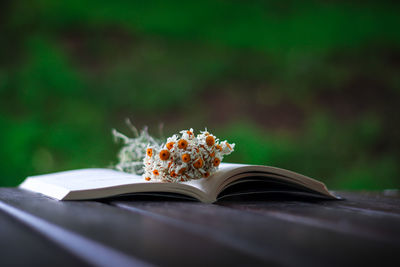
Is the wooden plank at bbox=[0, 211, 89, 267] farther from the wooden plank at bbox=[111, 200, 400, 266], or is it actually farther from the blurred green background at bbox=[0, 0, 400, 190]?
the blurred green background at bbox=[0, 0, 400, 190]

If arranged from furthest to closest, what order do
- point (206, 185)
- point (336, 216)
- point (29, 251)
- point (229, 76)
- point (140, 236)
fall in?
1. point (229, 76)
2. point (206, 185)
3. point (336, 216)
4. point (140, 236)
5. point (29, 251)

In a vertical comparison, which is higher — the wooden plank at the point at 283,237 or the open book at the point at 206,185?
the open book at the point at 206,185

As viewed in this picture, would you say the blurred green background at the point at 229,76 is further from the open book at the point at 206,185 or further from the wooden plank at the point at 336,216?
the wooden plank at the point at 336,216

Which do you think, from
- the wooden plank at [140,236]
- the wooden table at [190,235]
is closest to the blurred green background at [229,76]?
the wooden table at [190,235]

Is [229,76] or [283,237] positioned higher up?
[229,76]

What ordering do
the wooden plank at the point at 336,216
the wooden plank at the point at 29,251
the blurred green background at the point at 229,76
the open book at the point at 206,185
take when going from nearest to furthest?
1. the wooden plank at the point at 29,251
2. the wooden plank at the point at 336,216
3. the open book at the point at 206,185
4. the blurred green background at the point at 229,76

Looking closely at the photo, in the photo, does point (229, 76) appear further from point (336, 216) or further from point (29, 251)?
point (29, 251)

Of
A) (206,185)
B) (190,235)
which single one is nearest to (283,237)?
(190,235)
